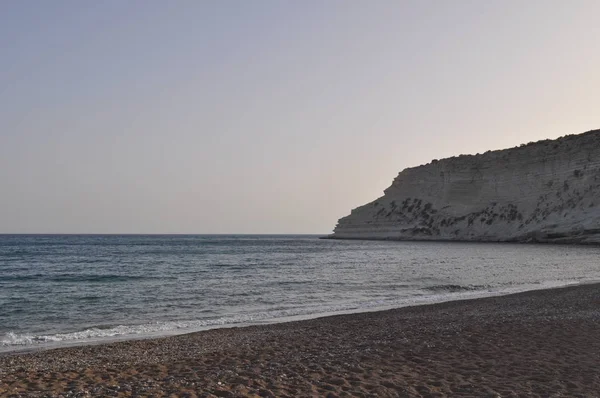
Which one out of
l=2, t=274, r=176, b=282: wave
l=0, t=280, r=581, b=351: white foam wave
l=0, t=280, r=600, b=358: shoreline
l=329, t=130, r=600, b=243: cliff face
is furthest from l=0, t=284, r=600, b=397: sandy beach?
l=329, t=130, r=600, b=243: cliff face

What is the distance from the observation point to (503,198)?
8588 centimetres

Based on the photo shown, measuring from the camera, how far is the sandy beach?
747 cm

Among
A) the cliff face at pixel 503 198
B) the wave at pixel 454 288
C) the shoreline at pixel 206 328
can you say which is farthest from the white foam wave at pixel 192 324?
the cliff face at pixel 503 198

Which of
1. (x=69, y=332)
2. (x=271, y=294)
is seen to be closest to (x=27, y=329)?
(x=69, y=332)

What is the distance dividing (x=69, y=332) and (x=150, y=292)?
9280 mm

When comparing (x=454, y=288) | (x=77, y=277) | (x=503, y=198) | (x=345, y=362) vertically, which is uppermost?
(x=503, y=198)

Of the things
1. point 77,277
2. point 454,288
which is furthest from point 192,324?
point 77,277

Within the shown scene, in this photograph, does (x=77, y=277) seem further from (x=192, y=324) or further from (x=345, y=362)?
(x=345, y=362)

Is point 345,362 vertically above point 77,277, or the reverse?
point 345,362

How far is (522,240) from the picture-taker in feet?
260

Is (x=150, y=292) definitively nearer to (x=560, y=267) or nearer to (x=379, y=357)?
(x=379, y=357)

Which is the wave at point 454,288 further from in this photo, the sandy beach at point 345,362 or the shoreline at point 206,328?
the sandy beach at point 345,362

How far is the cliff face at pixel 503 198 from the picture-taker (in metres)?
71.8

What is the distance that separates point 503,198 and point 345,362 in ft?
274
